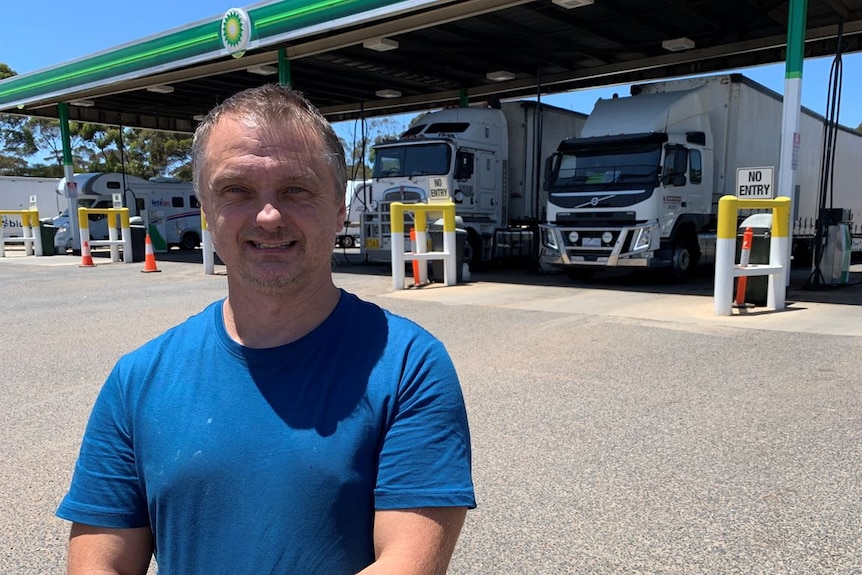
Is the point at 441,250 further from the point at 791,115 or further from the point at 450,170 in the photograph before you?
the point at 791,115

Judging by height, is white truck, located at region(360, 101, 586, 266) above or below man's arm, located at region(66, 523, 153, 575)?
above

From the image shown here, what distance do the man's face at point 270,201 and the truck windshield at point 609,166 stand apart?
36.3 ft

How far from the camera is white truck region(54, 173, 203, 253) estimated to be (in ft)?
77.7

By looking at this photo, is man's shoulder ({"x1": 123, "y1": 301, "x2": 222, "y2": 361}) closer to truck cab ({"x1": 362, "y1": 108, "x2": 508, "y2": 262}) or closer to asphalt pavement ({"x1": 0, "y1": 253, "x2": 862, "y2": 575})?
asphalt pavement ({"x1": 0, "y1": 253, "x2": 862, "y2": 575})

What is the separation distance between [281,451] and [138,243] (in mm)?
20215

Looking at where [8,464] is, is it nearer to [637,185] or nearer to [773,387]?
[773,387]

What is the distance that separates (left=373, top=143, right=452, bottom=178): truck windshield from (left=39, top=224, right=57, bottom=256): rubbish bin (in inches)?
545

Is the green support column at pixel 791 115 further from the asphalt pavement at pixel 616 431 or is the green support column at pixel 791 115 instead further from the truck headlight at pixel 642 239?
the truck headlight at pixel 642 239

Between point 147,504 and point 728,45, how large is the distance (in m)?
16.9

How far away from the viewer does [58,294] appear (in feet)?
38.2

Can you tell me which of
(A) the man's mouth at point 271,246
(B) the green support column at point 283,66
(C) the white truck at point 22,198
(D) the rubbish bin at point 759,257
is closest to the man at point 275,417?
(A) the man's mouth at point 271,246

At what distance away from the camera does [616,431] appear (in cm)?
422

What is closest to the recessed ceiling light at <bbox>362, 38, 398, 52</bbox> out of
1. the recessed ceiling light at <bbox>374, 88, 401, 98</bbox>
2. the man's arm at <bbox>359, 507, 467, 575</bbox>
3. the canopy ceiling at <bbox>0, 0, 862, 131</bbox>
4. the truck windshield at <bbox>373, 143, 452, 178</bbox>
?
the canopy ceiling at <bbox>0, 0, 862, 131</bbox>

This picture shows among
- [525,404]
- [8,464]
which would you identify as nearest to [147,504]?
[8,464]
